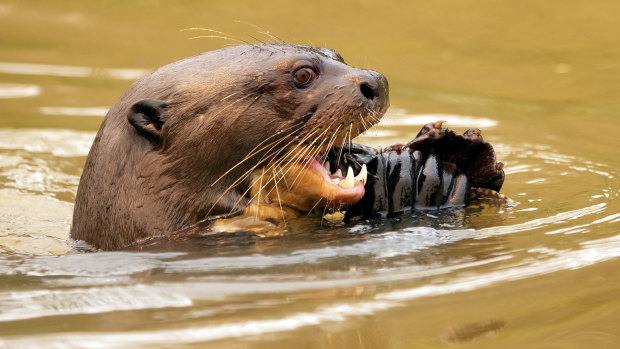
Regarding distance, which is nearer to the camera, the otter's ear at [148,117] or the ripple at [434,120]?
the otter's ear at [148,117]

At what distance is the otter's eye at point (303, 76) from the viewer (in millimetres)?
5070

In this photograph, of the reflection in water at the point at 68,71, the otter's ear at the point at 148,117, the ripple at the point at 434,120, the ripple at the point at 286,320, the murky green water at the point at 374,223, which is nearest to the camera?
the ripple at the point at 286,320

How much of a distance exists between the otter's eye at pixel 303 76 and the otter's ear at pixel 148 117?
2.34 feet

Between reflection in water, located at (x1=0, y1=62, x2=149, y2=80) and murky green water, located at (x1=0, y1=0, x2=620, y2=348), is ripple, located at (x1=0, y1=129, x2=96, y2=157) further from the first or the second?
reflection in water, located at (x1=0, y1=62, x2=149, y2=80)

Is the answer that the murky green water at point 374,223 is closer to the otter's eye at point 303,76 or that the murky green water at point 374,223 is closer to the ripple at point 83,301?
the ripple at point 83,301

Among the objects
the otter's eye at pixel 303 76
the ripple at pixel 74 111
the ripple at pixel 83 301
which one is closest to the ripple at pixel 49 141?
the ripple at pixel 74 111

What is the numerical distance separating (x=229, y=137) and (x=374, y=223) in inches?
36.7

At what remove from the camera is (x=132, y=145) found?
16.8 feet

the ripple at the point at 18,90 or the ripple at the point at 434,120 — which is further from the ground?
the ripple at the point at 18,90

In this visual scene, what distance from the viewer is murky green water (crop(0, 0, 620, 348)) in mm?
3861

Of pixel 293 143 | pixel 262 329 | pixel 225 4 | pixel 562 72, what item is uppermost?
pixel 225 4

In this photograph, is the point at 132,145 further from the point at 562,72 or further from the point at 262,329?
the point at 562,72

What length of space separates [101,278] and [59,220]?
282 centimetres

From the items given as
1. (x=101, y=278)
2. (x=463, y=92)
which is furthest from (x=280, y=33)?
(x=101, y=278)
